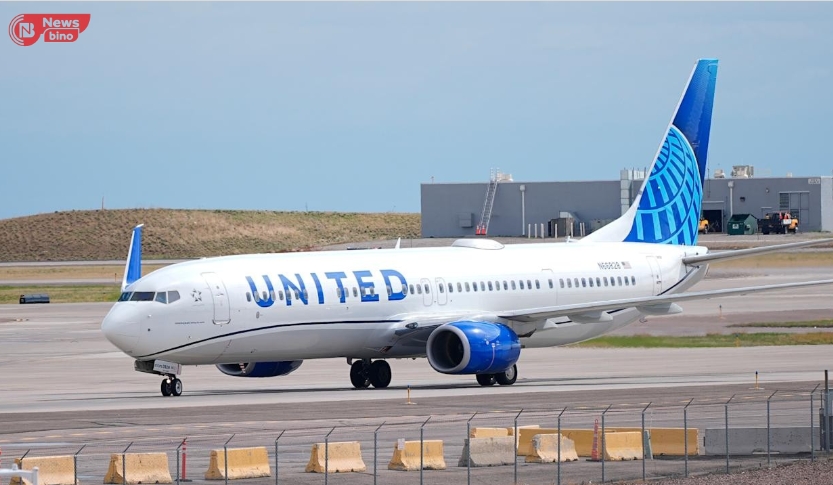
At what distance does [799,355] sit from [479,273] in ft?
Answer: 46.8

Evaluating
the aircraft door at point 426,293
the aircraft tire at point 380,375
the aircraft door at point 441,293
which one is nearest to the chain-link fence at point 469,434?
the aircraft tire at point 380,375

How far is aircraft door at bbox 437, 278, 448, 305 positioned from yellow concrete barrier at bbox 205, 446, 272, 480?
68.5 ft

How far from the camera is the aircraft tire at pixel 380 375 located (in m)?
47.2

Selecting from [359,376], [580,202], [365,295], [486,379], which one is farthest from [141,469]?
[580,202]

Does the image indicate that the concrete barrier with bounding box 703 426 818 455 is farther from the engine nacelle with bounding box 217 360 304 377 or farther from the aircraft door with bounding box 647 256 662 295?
the aircraft door with bounding box 647 256 662 295

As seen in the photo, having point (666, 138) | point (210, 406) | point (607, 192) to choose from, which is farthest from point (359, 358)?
point (607, 192)

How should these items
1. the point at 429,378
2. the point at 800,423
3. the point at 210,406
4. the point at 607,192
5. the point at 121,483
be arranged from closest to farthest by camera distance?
the point at 121,483 < the point at 800,423 < the point at 210,406 < the point at 429,378 < the point at 607,192

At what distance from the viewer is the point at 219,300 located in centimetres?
4316

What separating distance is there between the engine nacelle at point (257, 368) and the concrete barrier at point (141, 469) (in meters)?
20.2

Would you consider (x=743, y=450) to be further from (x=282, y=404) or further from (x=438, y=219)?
(x=438, y=219)

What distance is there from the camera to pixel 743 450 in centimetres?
2983

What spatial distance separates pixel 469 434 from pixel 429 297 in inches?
770

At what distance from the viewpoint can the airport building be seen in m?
130

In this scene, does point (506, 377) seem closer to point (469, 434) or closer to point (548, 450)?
point (548, 450)
